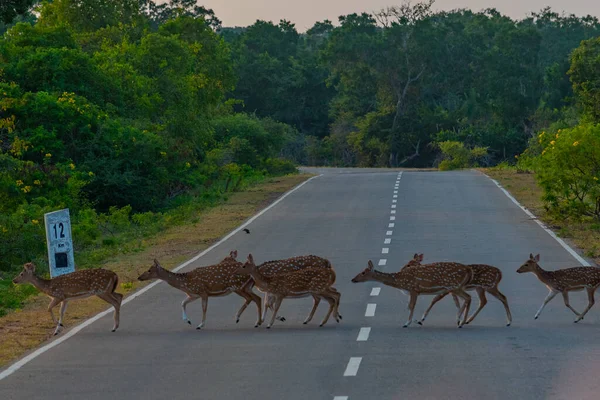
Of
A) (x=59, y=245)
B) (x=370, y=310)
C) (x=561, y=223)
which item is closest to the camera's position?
(x=370, y=310)

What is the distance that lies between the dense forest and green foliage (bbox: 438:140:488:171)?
0.52 feet

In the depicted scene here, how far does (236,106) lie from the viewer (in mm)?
99000

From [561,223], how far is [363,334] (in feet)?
60.9

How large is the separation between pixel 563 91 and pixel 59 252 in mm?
74792

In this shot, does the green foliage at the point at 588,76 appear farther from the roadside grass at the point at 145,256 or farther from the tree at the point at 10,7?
the tree at the point at 10,7

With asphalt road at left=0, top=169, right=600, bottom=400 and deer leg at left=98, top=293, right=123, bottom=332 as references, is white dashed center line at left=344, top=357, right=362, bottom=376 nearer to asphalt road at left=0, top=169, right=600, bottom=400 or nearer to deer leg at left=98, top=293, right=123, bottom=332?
asphalt road at left=0, top=169, right=600, bottom=400

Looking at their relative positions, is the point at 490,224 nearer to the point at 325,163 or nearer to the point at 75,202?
the point at 75,202

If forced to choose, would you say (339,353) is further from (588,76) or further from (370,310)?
(588,76)

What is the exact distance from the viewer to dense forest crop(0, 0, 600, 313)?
3544 cm

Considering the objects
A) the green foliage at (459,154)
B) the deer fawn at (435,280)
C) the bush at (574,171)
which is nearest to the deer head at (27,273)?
the deer fawn at (435,280)

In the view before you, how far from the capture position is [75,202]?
36.2 meters

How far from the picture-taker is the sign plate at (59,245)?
18859 millimetres

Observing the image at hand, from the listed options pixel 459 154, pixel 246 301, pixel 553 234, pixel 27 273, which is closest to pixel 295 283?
pixel 246 301

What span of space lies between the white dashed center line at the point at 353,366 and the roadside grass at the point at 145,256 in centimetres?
425
